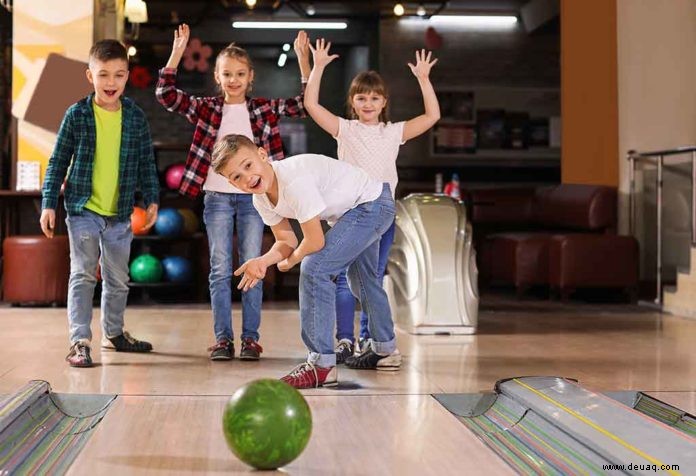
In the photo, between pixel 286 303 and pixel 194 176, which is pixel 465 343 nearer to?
pixel 194 176

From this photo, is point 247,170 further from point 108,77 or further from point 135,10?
point 135,10

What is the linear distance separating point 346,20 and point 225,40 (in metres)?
1.88

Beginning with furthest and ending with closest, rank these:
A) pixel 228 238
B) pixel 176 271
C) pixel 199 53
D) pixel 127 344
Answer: pixel 199 53
pixel 176 271
pixel 127 344
pixel 228 238

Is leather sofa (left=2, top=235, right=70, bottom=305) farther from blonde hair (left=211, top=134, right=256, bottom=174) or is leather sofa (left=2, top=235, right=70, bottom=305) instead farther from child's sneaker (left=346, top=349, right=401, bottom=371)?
blonde hair (left=211, top=134, right=256, bottom=174)

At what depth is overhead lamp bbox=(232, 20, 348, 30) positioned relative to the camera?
15.2m

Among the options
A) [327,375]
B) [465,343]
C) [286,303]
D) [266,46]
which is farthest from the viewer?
[266,46]

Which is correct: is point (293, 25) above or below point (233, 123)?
above

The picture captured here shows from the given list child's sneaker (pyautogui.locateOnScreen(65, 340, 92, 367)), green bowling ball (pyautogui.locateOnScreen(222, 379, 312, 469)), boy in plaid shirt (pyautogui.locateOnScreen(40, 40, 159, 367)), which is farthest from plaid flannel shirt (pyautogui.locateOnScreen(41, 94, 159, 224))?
green bowling ball (pyautogui.locateOnScreen(222, 379, 312, 469))

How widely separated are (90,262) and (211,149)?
79cm

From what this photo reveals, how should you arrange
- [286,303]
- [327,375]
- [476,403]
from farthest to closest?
[286,303] < [327,375] < [476,403]

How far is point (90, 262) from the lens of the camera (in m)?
4.87

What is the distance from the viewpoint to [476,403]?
380 cm

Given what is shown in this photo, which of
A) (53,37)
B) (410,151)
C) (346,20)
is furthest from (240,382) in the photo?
(346,20)

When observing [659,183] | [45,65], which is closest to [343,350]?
[659,183]
